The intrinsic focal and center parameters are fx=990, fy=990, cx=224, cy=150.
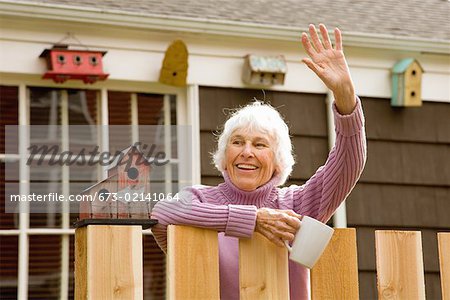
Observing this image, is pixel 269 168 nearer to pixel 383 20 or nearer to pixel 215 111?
pixel 215 111

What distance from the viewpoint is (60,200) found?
5.65 m

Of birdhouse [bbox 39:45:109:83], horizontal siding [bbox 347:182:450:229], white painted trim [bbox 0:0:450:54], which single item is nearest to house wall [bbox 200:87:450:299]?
horizontal siding [bbox 347:182:450:229]

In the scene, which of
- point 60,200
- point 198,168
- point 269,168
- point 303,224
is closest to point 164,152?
point 198,168

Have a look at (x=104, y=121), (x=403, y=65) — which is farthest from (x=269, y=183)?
(x=403, y=65)

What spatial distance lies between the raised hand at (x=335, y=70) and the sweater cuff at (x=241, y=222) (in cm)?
41

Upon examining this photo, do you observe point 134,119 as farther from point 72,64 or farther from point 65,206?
point 65,206

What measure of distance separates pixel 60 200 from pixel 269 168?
299 centimetres

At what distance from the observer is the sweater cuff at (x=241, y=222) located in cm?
251

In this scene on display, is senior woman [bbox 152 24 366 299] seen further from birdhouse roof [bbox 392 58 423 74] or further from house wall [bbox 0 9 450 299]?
birdhouse roof [bbox 392 58 423 74]

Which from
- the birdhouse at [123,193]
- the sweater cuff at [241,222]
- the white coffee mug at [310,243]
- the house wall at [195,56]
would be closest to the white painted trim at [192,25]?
the house wall at [195,56]

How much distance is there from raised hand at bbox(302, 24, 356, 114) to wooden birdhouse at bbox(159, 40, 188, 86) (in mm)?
3085

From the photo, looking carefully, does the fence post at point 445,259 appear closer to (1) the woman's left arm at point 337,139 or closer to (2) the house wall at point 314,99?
(1) the woman's left arm at point 337,139

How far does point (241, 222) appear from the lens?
8.25 feet

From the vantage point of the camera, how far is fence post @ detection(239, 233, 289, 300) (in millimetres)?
2494
